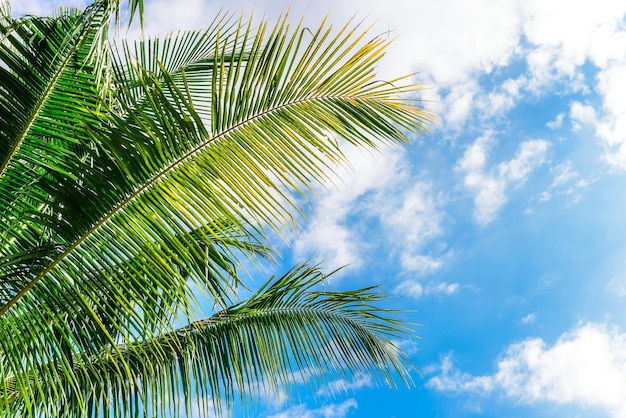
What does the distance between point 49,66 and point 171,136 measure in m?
1.04

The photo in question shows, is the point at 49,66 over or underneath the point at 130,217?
over

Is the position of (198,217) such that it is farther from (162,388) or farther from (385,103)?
(162,388)

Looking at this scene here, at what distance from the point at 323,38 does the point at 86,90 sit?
1333 millimetres

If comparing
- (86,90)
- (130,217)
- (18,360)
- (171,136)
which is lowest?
(18,360)

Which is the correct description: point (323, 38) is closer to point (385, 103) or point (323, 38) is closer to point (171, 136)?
point (385, 103)

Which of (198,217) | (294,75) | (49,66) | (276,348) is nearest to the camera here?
(198,217)

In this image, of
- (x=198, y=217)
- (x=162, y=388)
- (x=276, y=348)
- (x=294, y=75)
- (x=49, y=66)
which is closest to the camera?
(x=198, y=217)

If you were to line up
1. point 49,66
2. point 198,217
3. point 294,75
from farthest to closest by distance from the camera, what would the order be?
1. point 49,66
2. point 294,75
3. point 198,217

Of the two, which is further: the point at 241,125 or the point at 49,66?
the point at 49,66

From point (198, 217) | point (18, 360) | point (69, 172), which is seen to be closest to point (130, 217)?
point (198, 217)

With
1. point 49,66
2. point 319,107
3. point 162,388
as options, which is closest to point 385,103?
point 319,107

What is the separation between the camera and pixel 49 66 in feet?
9.73

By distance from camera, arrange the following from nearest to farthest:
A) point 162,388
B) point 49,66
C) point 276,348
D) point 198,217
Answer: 1. point 198,217
2. point 49,66
3. point 162,388
4. point 276,348

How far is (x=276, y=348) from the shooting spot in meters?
3.92
